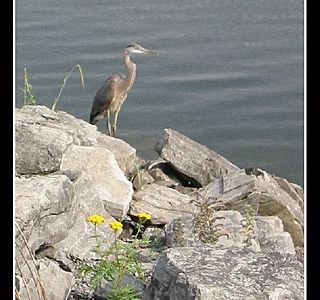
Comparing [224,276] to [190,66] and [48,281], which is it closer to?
[48,281]

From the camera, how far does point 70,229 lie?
3881 millimetres

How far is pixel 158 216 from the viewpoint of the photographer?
506 centimetres

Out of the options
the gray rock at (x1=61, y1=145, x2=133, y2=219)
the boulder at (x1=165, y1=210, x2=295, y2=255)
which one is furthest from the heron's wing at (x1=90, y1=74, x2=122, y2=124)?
the boulder at (x1=165, y1=210, x2=295, y2=255)

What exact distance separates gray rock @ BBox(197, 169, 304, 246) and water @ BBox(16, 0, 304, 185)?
174 cm

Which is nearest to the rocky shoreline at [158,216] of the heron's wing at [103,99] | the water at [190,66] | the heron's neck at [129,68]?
the water at [190,66]

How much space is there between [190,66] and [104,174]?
4451 mm

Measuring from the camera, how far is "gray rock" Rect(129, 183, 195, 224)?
5.02m

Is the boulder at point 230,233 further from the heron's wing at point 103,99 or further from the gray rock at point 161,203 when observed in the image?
the heron's wing at point 103,99

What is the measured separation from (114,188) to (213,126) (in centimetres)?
347

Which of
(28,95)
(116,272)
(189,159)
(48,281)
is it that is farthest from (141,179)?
(48,281)

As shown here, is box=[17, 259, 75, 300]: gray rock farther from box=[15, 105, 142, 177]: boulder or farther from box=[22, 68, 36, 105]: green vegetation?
box=[22, 68, 36, 105]: green vegetation
